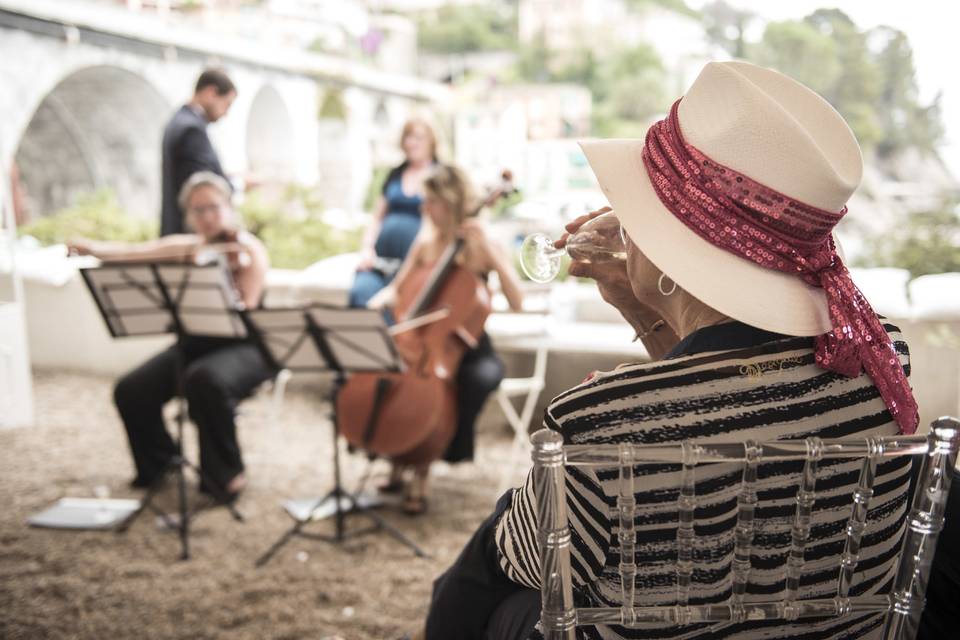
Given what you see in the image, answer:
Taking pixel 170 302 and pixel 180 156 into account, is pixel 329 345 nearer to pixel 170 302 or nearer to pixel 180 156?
pixel 170 302

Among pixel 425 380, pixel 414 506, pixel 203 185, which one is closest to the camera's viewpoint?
pixel 425 380

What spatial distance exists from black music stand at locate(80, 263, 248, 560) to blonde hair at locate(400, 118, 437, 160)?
1.69 metres

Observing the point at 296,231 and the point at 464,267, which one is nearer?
the point at 464,267

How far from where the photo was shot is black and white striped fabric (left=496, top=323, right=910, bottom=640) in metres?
0.87

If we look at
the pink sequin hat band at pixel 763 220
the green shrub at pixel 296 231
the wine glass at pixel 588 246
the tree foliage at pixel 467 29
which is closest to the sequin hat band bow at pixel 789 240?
the pink sequin hat band at pixel 763 220

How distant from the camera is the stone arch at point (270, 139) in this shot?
55.6ft

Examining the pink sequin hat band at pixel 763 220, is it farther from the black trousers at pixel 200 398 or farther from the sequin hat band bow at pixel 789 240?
the black trousers at pixel 200 398

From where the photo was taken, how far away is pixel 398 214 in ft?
14.6

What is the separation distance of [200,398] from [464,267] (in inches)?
49.0

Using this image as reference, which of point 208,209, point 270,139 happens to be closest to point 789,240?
point 208,209

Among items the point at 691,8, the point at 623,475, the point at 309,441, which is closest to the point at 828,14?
the point at 691,8

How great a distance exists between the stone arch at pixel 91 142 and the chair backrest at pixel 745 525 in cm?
1344

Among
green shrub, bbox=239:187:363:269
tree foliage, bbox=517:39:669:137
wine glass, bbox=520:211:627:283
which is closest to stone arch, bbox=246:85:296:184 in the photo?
tree foliage, bbox=517:39:669:137

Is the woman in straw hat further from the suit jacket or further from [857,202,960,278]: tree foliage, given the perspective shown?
[857,202,960,278]: tree foliage
